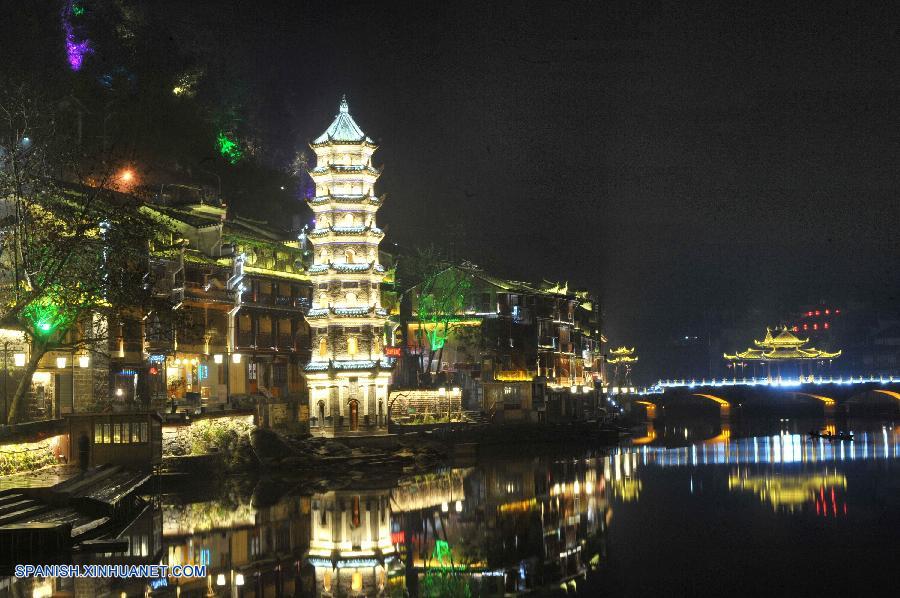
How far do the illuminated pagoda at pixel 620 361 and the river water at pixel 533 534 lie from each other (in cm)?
8538

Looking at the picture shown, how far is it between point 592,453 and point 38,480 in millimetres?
44969

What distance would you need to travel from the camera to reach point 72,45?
72.0m

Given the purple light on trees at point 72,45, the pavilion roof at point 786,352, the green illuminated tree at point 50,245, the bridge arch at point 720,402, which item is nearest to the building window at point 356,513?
Result: the green illuminated tree at point 50,245

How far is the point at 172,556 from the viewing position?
25.3 metres

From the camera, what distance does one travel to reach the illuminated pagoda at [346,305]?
193 feet

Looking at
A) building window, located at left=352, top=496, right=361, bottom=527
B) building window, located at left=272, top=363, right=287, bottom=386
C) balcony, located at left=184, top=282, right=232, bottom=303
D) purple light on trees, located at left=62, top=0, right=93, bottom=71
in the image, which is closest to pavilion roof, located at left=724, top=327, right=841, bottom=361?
building window, located at left=272, top=363, right=287, bottom=386

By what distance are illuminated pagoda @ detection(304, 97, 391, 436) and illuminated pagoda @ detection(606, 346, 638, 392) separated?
77.4 metres

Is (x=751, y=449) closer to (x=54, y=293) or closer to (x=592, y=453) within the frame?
(x=592, y=453)

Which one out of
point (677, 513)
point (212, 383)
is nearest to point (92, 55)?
point (212, 383)

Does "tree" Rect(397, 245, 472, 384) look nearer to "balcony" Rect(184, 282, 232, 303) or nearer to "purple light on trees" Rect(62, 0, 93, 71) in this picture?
"balcony" Rect(184, 282, 232, 303)

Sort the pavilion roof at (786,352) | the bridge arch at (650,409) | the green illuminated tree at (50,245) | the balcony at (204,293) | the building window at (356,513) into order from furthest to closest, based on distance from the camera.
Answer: the pavilion roof at (786,352) < the bridge arch at (650,409) < the balcony at (204,293) < the green illuminated tree at (50,245) < the building window at (356,513)

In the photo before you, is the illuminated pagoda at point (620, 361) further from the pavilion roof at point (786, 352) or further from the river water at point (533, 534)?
the river water at point (533, 534)

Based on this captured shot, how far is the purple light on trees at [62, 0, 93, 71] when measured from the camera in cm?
7112

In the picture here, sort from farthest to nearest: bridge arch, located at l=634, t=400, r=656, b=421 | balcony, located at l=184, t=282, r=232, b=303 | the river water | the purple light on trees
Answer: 1. bridge arch, located at l=634, t=400, r=656, b=421
2. the purple light on trees
3. balcony, located at l=184, t=282, r=232, b=303
4. the river water
